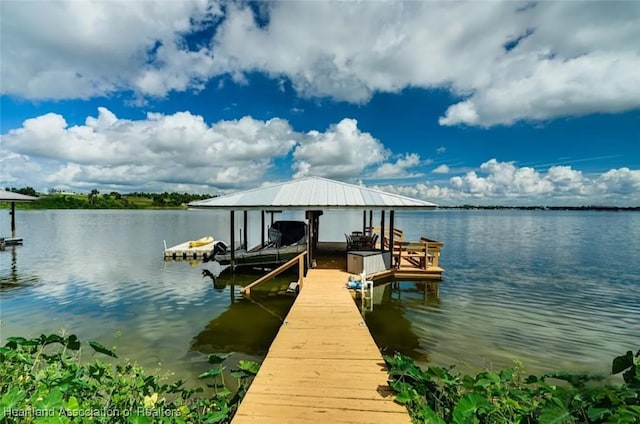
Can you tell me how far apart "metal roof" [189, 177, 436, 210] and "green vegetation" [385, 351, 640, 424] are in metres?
6.52

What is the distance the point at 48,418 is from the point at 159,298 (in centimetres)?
955

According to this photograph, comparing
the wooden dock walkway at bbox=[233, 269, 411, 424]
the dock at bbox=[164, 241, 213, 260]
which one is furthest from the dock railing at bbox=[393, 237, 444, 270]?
the dock at bbox=[164, 241, 213, 260]

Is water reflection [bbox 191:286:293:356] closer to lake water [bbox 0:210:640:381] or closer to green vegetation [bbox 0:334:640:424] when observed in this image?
lake water [bbox 0:210:640:381]

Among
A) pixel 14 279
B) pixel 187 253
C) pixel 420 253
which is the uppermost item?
pixel 420 253

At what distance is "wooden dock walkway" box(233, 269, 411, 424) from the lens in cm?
320

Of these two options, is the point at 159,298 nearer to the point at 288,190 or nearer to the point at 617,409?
the point at 288,190

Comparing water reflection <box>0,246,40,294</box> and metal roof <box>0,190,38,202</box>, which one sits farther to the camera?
metal roof <box>0,190,38,202</box>

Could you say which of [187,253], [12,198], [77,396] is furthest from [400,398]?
[12,198]

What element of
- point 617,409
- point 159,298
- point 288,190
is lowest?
point 159,298

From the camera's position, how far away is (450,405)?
3.52 m

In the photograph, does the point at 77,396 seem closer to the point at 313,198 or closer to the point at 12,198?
the point at 313,198

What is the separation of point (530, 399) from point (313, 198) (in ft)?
27.2

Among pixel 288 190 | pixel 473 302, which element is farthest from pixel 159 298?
pixel 473 302

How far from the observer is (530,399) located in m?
3.22
